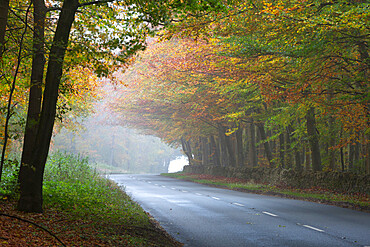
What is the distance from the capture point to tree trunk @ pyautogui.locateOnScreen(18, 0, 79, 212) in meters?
8.91

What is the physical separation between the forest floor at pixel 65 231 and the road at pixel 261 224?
1207 millimetres

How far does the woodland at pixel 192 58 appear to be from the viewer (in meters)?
9.18

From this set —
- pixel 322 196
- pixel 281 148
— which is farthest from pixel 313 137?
pixel 281 148

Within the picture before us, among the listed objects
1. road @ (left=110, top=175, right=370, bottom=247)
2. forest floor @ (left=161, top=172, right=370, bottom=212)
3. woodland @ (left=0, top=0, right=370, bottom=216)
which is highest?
woodland @ (left=0, top=0, right=370, bottom=216)

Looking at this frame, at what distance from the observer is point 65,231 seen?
7.89m

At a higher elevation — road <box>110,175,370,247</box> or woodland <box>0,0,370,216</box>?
woodland <box>0,0,370,216</box>

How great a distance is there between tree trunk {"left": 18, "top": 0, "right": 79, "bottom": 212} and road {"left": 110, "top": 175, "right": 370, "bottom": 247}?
11.5 feet

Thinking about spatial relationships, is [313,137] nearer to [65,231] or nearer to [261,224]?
[261,224]

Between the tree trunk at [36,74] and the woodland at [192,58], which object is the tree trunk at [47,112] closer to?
the woodland at [192,58]

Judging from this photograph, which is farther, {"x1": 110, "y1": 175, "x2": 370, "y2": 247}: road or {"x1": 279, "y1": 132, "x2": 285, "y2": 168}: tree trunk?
{"x1": 279, "y1": 132, "x2": 285, "y2": 168}: tree trunk

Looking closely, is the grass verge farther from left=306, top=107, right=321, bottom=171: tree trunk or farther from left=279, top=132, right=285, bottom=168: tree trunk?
left=279, top=132, right=285, bottom=168: tree trunk

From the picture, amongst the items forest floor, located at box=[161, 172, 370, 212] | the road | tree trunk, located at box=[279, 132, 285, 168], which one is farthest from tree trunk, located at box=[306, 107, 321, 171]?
the road

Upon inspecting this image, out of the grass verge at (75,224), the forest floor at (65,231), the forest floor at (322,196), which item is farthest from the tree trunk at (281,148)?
the forest floor at (65,231)

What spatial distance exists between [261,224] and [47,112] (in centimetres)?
665
